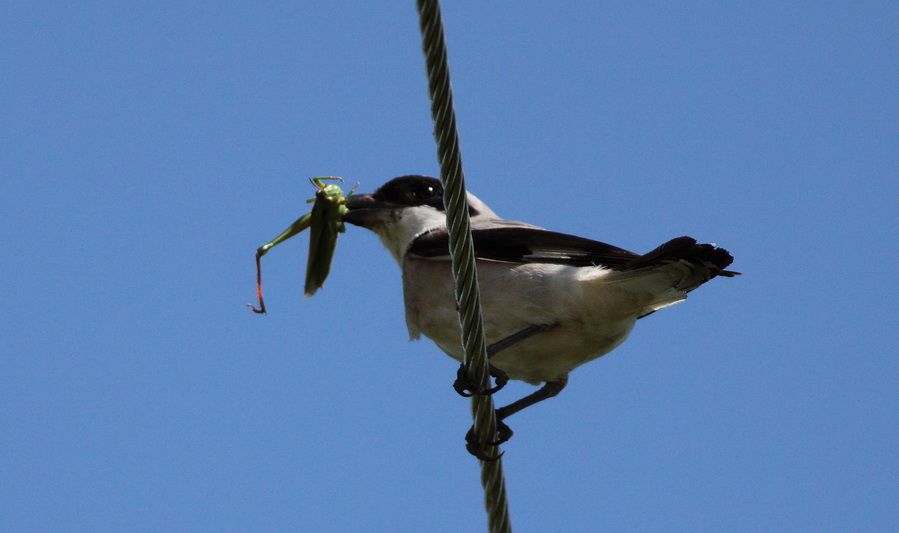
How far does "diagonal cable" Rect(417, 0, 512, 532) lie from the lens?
3797mm

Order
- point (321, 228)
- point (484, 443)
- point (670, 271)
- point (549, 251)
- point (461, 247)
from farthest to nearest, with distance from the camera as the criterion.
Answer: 1. point (321, 228)
2. point (549, 251)
3. point (670, 271)
4. point (484, 443)
5. point (461, 247)

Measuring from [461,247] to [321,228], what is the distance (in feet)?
10.7

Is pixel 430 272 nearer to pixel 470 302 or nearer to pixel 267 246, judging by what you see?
pixel 267 246

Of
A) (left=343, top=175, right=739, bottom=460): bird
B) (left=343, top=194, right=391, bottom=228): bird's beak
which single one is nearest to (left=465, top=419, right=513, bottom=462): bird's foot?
(left=343, top=175, right=739, bottom=460): bird

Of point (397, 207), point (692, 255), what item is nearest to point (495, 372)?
point (692, 255)

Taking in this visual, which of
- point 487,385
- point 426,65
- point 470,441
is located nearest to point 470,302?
point 487,385

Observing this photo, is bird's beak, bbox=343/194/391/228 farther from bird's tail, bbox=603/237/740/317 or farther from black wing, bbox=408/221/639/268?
bird's tail, bbox=603/237/740/317

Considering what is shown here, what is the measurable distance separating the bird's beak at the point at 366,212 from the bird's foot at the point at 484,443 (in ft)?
5.73

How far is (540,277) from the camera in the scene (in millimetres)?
6270

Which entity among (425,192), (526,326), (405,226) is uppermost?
A: (425,192)

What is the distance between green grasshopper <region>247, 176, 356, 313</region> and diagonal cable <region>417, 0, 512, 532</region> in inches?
94.5

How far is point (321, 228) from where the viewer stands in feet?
24.2

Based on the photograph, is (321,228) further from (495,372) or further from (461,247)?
(461,247)

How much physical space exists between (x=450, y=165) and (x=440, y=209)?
3.52 m
